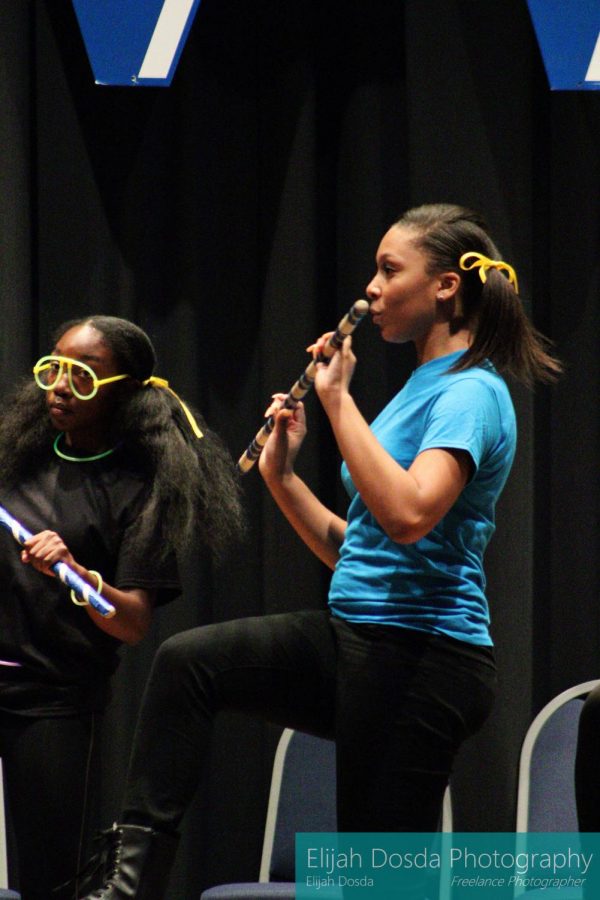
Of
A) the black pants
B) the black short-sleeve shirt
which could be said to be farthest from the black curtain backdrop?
the black pants

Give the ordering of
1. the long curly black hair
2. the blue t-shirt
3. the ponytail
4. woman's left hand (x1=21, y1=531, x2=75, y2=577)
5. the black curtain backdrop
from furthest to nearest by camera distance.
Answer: the black curtain backdrop < the long curly black hair < woman's left hand (x1=21, y1=531, x2=75, y2=577) < the ponytail < the blue t-shirt

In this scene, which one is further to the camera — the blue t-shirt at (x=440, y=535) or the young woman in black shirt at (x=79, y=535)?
the young woman in black shirt at (x=79, y=535)

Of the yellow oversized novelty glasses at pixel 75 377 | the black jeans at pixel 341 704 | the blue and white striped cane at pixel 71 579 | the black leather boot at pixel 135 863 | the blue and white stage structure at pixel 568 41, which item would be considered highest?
the blue and white stage structure at pixel 568 41

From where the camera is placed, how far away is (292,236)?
10.7 feet

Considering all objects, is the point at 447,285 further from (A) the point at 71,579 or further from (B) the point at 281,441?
(A) the point at 71,579

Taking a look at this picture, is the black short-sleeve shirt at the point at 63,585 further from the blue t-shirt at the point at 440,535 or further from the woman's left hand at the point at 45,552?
the blue t-shirt at the point at 440,535

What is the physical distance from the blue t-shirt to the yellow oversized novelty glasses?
0.68 metres

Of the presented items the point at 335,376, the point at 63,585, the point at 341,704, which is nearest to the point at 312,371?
the point at 335,376

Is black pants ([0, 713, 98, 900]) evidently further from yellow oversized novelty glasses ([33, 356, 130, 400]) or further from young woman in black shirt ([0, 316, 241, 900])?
yellow oversized novelty glasses ([33, 356, 130, 400])

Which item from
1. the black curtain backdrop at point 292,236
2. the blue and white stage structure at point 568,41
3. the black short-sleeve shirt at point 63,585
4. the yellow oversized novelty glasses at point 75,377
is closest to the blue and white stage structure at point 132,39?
the black curtain backdrop at point 292,236

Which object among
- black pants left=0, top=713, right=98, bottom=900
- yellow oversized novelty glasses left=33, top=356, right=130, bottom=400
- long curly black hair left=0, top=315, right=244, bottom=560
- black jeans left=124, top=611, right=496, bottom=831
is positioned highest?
yellow oversized novelty glasses left=33, top=356, right=130, bottom=400

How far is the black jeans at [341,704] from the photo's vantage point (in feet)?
5.81

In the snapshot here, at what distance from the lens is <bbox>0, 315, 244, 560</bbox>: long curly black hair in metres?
2.32

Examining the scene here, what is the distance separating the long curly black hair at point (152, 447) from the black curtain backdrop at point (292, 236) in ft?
2.50
